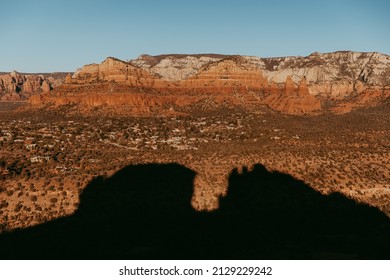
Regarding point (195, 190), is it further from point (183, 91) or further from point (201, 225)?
point (183, 91)

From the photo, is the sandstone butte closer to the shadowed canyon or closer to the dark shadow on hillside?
the shadowed canyon


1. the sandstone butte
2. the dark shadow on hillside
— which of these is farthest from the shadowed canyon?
the sandstone butte

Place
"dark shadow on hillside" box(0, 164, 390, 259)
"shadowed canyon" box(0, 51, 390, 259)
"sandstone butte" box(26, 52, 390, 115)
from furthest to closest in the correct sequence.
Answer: "sandstone butte" box(26, 52, 390, 115) → "shadowed canyon" box(0, 51, 390, 259) → "dark shadow on hillside" box(0, 164, 390, 259)

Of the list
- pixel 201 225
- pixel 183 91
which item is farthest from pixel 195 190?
pixel 183 91

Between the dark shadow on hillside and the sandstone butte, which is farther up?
the sandstone butte

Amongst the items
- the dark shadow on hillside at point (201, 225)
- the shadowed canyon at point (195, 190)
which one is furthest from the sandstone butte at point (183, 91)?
the dark shadow on hillside at point (201, 225)

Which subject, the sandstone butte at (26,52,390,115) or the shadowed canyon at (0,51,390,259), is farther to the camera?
the sandstone butte at (26,52,390,115)

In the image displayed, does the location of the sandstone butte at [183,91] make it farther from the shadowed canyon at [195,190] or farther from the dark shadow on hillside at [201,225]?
the dark shadow on hillside at [201,225]

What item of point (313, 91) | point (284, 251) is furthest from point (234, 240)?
point (313, 91)
